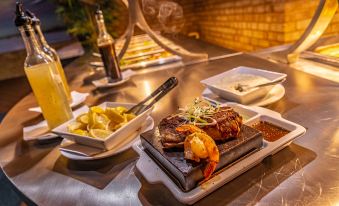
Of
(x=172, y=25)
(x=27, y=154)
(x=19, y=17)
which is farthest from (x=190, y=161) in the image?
→ (x=172, y=25)

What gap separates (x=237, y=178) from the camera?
67 cm

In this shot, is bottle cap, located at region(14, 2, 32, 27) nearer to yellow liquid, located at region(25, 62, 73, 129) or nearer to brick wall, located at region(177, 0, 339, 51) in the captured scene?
yellow liquid, located at region(25, 62, 73, 129)

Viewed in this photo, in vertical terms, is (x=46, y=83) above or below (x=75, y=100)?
above

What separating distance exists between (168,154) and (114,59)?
1.16m

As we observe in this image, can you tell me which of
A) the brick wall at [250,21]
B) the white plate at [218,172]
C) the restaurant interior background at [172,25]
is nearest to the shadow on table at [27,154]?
the white plate at [218,172]

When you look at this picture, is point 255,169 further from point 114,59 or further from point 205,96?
point 114,59

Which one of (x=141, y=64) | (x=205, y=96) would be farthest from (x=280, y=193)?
(x=141, y=64)

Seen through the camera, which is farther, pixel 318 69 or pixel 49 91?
pixel 318 69

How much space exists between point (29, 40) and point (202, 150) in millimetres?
917

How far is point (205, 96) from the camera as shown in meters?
1.18

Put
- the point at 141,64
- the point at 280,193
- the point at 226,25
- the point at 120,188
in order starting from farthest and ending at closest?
the point at 226,25 < the point at 141,64 < the point at 120,188 < the point at 280,193

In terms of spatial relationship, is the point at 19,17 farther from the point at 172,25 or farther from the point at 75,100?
the point at 172,25

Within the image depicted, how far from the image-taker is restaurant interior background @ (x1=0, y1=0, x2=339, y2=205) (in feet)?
8.64

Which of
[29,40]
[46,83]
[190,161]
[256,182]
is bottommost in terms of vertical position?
[256,182]
